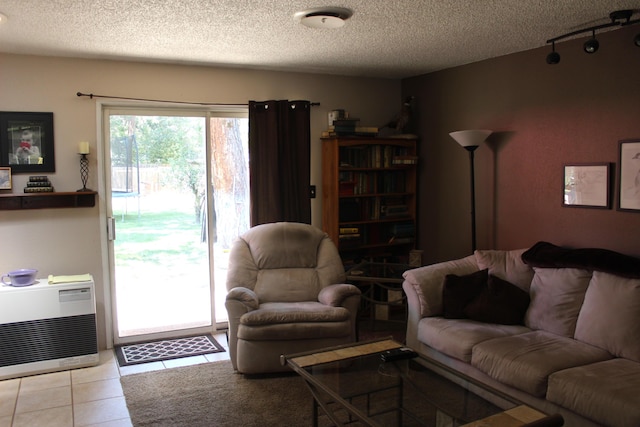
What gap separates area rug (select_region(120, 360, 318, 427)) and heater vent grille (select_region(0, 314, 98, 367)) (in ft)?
1.75

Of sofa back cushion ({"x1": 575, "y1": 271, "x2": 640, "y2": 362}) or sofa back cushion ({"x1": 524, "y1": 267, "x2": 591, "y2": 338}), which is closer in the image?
sofa back cushion ({"x1": 575, "y1": 271, "x2": 640, "y2": 362})

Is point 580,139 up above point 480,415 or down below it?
above

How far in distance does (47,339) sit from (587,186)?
412 cm

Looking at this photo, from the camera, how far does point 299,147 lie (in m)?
5.09

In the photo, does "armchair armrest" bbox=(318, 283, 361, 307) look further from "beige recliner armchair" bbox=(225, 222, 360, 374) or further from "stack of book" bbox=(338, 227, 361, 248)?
"stack of book" bbox=(338, 227, 361, 248)

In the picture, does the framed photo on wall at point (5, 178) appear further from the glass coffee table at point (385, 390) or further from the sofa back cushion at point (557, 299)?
the sofa back cushion at point (557, 299)

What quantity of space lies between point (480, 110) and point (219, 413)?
10.8 ft

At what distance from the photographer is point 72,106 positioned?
14.2 ft

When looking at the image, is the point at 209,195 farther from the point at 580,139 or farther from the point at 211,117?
the point at 580,139

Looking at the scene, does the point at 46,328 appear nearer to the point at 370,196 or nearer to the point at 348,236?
the point at 348,236

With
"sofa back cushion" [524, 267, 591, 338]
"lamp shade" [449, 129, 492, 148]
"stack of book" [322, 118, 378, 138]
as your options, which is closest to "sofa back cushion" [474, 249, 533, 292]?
"sofa back cushion" [524, 267, 591, 338]

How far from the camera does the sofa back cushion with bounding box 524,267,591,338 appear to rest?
345 cm

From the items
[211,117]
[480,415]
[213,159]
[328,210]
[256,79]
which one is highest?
[256,79]

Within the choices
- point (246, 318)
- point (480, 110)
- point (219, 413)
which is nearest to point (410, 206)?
point (480, 110)
